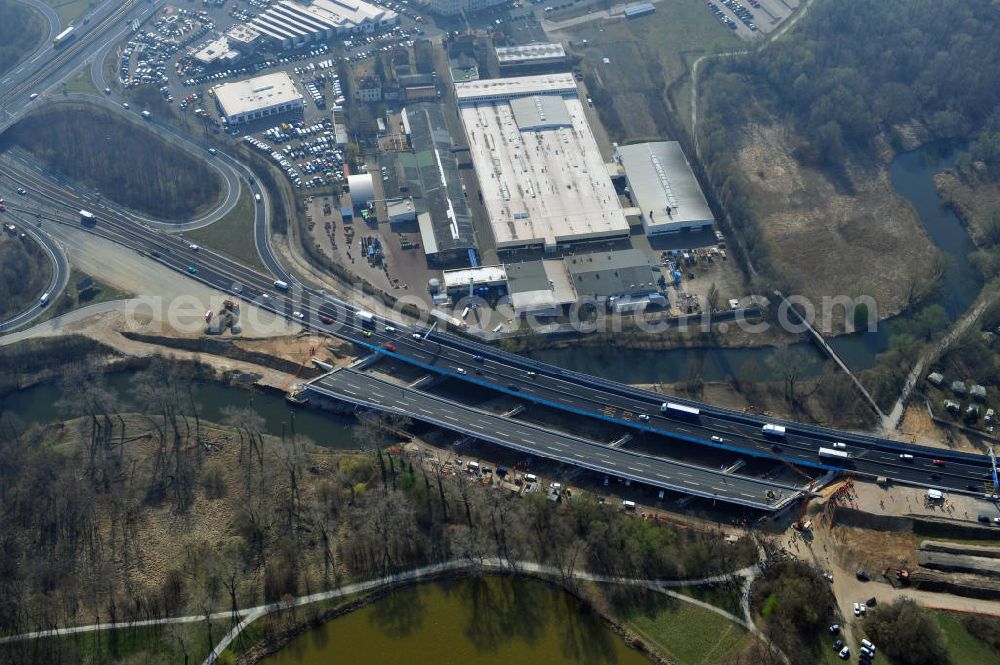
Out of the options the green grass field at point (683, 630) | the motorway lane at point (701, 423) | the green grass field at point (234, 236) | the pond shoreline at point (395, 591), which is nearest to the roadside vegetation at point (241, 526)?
the pond shoreline at point (395, 591)

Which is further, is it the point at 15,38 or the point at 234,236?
the point at 15,38

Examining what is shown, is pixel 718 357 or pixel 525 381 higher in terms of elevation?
pixel 525 381

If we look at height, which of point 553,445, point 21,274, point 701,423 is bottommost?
point 701,423

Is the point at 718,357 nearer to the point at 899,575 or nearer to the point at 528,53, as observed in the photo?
the point at 899,575

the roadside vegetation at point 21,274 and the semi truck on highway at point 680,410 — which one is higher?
the roadside vegetation at point 21,274

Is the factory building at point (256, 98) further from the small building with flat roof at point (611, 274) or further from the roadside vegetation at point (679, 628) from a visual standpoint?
the roadside vegetation at point (679, 628)

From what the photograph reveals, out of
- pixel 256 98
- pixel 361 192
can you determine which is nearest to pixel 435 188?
pixel 361 192

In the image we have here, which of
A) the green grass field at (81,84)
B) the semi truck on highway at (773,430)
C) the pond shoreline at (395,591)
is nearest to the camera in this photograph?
the pond shoreline at (395,591)

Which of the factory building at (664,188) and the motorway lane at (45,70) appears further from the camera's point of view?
the motorway lane at (45,70)
